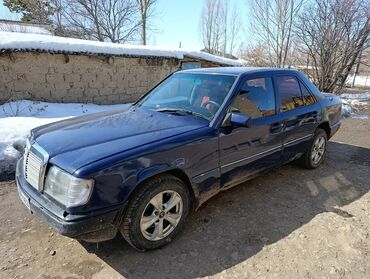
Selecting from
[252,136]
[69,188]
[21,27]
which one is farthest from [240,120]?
[21,27]

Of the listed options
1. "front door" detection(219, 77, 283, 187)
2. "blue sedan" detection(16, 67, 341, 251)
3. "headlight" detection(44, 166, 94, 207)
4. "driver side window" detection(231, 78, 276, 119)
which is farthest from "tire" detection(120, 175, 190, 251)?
"driver side window" detection(231, 78, 276, 119)

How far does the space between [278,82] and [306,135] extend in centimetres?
99

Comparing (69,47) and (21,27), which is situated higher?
(21,27)

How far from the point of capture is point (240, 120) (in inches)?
112

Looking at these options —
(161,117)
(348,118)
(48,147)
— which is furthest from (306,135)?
(348,118)

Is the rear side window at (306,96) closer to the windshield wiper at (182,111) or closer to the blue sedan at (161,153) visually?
the blue sedan at (161,153)

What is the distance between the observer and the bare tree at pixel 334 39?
37.7 ft

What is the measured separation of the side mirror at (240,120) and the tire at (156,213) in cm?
82

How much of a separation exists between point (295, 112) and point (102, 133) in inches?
104

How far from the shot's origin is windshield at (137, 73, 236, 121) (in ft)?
10.2

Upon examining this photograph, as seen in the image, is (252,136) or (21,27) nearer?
(252,136)

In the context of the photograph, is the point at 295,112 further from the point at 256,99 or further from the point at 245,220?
the point at 245,220

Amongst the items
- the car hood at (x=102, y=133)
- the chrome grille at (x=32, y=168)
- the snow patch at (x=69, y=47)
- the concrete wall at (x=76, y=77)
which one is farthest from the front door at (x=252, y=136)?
the concrete wall at (x=76, y=77)

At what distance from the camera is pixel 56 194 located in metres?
2.25
